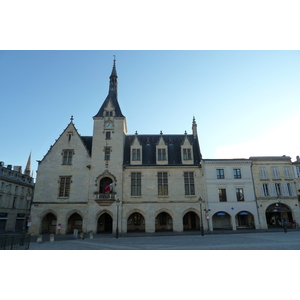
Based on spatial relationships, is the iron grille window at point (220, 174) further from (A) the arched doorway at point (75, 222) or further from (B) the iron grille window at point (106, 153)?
(A) the arched doorway at point (75, 222)

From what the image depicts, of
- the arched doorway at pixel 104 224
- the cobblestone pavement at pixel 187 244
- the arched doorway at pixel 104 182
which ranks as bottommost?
the cobblestone pavement at pixel 187 244

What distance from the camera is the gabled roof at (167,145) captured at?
33312 millimetres

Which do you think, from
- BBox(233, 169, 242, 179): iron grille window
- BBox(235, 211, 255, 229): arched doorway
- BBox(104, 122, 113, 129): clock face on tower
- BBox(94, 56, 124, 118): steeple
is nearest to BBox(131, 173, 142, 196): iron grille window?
BBox(104, 122, 113, 129): clock face on tower

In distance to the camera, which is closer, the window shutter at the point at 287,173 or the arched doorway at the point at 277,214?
the arched doorway at the point at 277,214

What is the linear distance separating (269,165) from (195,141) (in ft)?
38.0

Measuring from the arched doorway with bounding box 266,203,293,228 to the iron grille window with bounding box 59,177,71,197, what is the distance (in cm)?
2889

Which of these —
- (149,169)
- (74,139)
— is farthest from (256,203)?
(74,139)

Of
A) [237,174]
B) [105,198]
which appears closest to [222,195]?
[237,174]

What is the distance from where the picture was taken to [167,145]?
1378 inches

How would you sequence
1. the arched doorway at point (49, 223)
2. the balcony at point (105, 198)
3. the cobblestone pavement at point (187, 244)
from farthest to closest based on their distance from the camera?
1. the arched doorway at point (49, 223)
2. the balcony at point (105, 198)
3. the cobblestone pavement at point (187, 244)

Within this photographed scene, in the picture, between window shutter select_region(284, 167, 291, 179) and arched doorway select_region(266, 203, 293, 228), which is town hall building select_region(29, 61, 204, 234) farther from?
window shutter select_region(284, 167, 291, 179)

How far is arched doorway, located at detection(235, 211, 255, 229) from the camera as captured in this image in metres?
31.8

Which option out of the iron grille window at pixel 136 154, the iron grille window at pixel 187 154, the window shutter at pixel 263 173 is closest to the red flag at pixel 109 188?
the iron grille window at pixel 136 154

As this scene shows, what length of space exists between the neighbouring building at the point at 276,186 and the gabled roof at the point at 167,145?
8836mm
